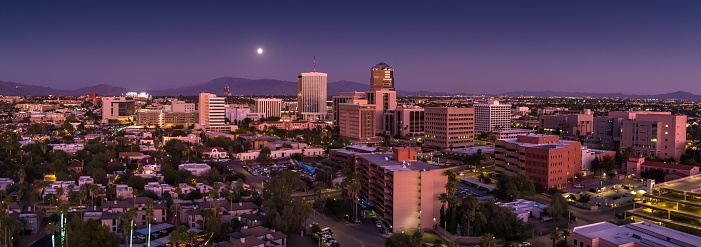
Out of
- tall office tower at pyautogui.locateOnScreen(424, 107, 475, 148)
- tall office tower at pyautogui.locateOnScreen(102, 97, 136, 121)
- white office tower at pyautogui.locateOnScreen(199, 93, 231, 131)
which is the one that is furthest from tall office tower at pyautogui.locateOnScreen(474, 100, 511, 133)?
tall office tower at pyautogui.locateOnScreen(102, 97, 136, 121)

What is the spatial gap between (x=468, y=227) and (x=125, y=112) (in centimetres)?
8461

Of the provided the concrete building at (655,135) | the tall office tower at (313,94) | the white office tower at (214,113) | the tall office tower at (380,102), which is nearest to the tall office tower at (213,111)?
the white office tower at (214,113)

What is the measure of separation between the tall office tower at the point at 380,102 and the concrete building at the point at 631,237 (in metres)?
56.2

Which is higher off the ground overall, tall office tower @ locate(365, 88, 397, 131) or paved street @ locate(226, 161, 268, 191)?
tall office tower @ locate(365, 88, 397, 131)

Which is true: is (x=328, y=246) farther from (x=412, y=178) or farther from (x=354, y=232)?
(x=412, y=178)

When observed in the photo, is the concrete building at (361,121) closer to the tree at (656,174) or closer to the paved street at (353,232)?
the tree at (656,174)

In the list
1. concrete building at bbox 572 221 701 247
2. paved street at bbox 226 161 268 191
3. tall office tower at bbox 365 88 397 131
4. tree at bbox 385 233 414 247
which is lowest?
paved street at bbox 226 161 268 191

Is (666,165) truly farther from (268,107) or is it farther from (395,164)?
(268,107)

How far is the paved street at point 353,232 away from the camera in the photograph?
2222 cm

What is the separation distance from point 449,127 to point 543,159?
2177 cm

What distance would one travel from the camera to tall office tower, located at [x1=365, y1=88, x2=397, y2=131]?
249 feet

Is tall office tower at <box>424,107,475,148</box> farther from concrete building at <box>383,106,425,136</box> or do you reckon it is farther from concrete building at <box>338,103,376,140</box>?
concrete building at <box>383,106,425,136</box>

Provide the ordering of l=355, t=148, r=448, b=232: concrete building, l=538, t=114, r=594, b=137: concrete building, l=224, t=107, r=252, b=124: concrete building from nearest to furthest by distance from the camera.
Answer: l=355, t=148, r=448, b=232: concrete building
l=538, t=114, r=594, b=137: concrete building
l=224, t=107, r=252, b=124: concrete building

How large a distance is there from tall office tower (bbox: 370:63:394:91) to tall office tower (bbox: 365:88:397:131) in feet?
74.1
